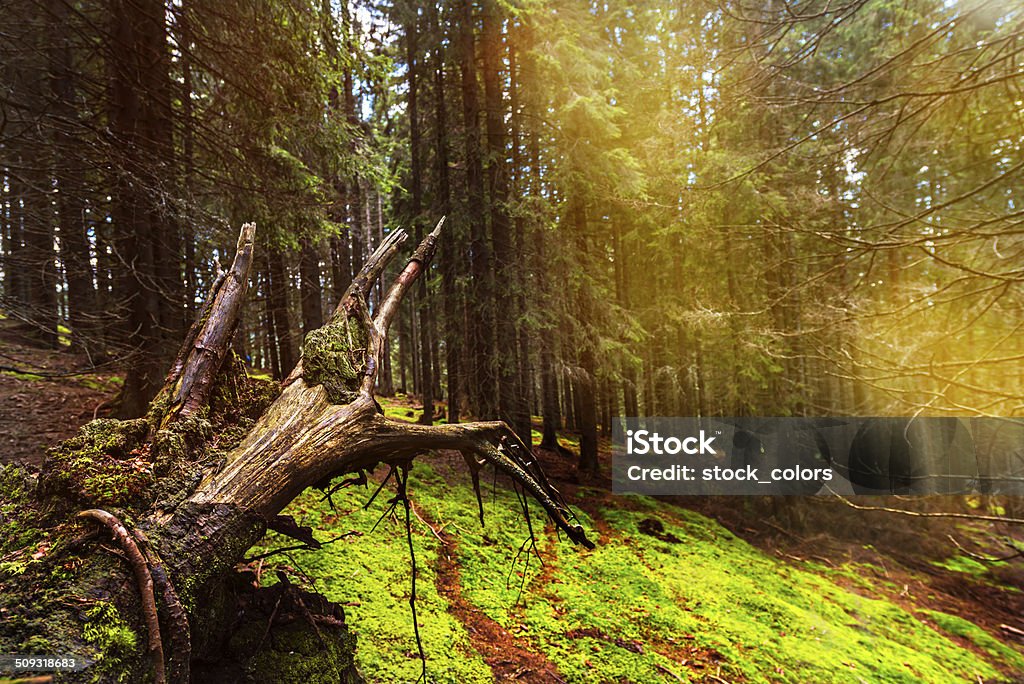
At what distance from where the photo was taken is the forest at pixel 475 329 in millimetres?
1510

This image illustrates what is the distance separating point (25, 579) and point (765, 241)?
11.0 meters

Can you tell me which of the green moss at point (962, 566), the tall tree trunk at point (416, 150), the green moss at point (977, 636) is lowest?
the green moss at point (962, 566)

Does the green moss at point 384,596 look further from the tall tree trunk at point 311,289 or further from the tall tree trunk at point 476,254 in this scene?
the tall tree trunk at point 311,289

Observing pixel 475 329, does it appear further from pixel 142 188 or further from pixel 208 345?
pixel 208 345

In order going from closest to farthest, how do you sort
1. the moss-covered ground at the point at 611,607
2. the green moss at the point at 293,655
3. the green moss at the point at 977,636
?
the green moss at the point at 293,655 < the moss-covered ground at the point at 611,607 < the green moss at the point at 977,636

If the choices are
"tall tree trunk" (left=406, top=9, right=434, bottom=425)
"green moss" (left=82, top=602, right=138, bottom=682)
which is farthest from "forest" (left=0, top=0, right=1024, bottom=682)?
"tall tree trunk" (left=406, top=9, right=434, bottom=425)

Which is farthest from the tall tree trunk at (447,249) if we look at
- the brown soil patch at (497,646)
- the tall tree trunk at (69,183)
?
the tall tree trunk at (69,183)

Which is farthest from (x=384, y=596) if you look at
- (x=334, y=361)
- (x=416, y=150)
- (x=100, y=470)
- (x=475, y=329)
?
(x=416, y=150)

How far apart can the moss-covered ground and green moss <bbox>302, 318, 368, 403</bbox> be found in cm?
76

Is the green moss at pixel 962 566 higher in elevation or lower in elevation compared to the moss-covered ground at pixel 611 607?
lower

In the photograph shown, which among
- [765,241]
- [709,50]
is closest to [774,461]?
[765,241]

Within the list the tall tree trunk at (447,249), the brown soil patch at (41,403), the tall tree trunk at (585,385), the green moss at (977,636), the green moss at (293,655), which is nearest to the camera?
the green moss at (293,655)

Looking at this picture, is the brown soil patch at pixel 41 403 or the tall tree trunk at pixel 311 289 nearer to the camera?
the brown soil patch at pixel 41 403

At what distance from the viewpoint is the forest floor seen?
313cm
